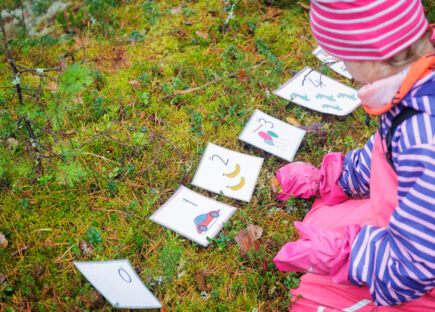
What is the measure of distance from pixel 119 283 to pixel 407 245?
1.33m

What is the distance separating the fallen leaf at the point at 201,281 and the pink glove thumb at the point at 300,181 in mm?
717

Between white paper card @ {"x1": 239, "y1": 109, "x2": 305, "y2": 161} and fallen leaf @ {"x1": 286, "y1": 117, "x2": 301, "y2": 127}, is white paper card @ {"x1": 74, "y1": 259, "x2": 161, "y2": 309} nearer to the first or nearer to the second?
white paper card @ {"x1": 239, "y1": 109, "x2": 305, "y2": 161}

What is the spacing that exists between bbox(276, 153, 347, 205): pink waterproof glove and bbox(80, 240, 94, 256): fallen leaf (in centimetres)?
118

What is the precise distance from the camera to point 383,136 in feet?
5.35

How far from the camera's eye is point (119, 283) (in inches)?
74.6

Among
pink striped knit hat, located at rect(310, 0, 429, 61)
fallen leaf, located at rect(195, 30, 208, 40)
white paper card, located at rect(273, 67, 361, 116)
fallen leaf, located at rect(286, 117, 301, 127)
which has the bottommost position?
fallen leaf, located at rect(286, 117, 301, 127)

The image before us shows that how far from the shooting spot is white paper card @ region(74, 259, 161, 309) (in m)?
1.85

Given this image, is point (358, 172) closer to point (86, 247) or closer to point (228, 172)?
point (228, 172)

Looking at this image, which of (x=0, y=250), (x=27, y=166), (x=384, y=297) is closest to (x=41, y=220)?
(x=0, y=250)

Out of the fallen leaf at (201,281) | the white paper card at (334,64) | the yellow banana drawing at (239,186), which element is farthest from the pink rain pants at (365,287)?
the white paper card at (334,64)

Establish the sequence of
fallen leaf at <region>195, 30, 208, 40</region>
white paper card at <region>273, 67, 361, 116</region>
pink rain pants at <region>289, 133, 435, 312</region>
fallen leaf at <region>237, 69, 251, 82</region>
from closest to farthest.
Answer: pink rain pants at <region>289, 133, 435, 312</region> < white paper card at <region>273, 67, 361, 116</region> < fallen leaf at <region>237, 69, 251, 82</region> < fallen leaf at <region>195, 30, 208, 40</region>

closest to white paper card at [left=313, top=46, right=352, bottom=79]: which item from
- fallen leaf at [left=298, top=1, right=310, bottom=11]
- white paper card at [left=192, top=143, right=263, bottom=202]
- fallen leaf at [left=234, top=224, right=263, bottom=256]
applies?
fallen leaf at [left=298, top=1, right=310, bottom=11]

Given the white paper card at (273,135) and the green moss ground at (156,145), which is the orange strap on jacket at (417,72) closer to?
the green moss ground at (156,145)

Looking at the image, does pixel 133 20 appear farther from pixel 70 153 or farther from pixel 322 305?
pixel 322 305
